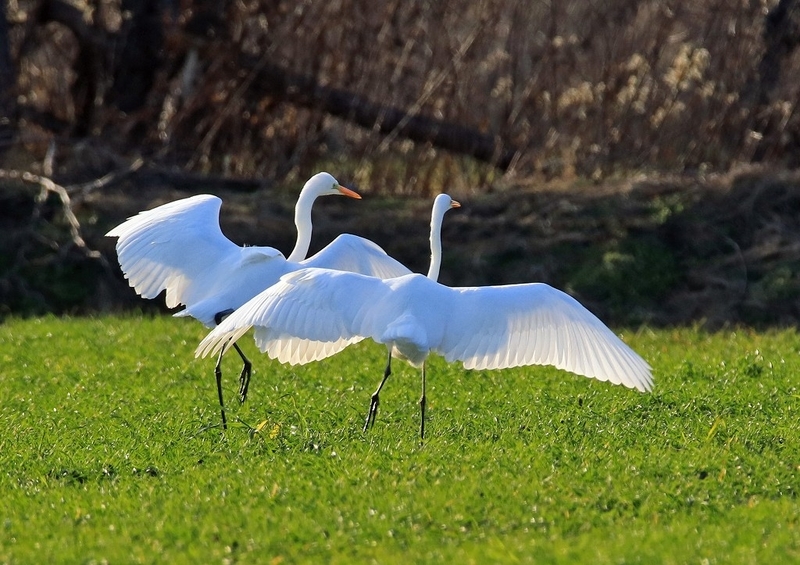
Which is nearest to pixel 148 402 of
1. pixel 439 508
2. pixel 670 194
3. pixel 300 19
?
pixel 439 508

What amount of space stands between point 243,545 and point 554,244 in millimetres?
9135

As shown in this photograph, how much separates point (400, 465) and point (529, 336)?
3.59 feet

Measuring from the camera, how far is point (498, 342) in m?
6.99

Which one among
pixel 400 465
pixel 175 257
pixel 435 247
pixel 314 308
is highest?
pixel 435 247

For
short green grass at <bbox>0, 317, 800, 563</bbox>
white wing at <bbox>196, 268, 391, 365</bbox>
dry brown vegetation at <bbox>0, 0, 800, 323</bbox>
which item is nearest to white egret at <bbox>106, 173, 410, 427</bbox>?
short green grass at <bbox>0, 317, 800, 563</bbox>

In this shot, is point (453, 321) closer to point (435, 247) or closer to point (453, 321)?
point (453, 321)

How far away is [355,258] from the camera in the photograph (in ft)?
29.3

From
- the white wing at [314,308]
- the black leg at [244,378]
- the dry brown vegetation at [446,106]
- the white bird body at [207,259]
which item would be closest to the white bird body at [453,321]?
the white wing at [314,308]

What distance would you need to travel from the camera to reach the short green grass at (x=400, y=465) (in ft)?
17.5

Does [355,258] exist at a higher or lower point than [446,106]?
lower

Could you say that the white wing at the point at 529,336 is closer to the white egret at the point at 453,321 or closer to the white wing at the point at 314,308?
the white egret at the point at 453,321

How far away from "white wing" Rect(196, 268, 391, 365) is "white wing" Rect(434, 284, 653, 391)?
469 millimetres

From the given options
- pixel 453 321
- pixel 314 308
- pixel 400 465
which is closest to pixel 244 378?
pixel 314 308

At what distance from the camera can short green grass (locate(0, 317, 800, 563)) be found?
534cm
